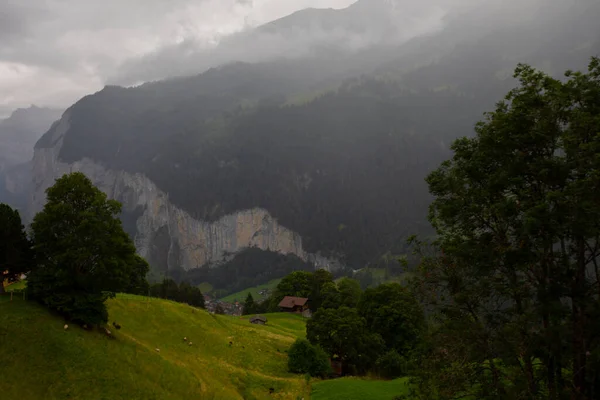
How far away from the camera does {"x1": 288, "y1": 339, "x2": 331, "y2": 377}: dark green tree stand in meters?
Result: 42.8

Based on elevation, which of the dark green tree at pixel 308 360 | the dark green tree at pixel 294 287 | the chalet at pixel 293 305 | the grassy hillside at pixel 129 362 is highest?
the grassy hillside at pixel 129 362

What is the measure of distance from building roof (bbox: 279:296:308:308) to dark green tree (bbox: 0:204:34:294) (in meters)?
77.3

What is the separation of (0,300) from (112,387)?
11331mm

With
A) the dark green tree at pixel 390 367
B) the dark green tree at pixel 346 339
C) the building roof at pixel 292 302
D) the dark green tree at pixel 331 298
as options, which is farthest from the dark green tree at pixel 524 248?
the building roof at pixel 292 302

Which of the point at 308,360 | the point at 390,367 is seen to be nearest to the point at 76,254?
the point at 308,360

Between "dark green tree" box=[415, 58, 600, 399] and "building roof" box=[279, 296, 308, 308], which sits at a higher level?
"dark green tree" box=[415, 58, 600, 399]

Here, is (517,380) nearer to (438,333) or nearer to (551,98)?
(438,333)

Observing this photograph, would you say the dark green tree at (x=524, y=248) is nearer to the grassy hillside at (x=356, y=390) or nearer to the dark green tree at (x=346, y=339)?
the grassy hillside at (x=356, y=390)

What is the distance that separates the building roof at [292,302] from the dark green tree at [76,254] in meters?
75.5

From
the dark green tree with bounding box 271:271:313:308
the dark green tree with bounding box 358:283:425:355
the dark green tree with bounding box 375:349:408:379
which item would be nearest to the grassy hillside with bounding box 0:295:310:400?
the dark green tree with bounding box 375:349:408:379

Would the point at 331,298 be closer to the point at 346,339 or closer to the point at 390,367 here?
the point at 346,339

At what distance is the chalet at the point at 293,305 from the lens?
104431mm

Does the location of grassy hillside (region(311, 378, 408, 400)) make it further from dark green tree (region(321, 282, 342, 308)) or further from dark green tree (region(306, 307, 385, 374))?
dark green tree (region(321, 282, 342, 308))

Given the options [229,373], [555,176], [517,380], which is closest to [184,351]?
[229,373]
